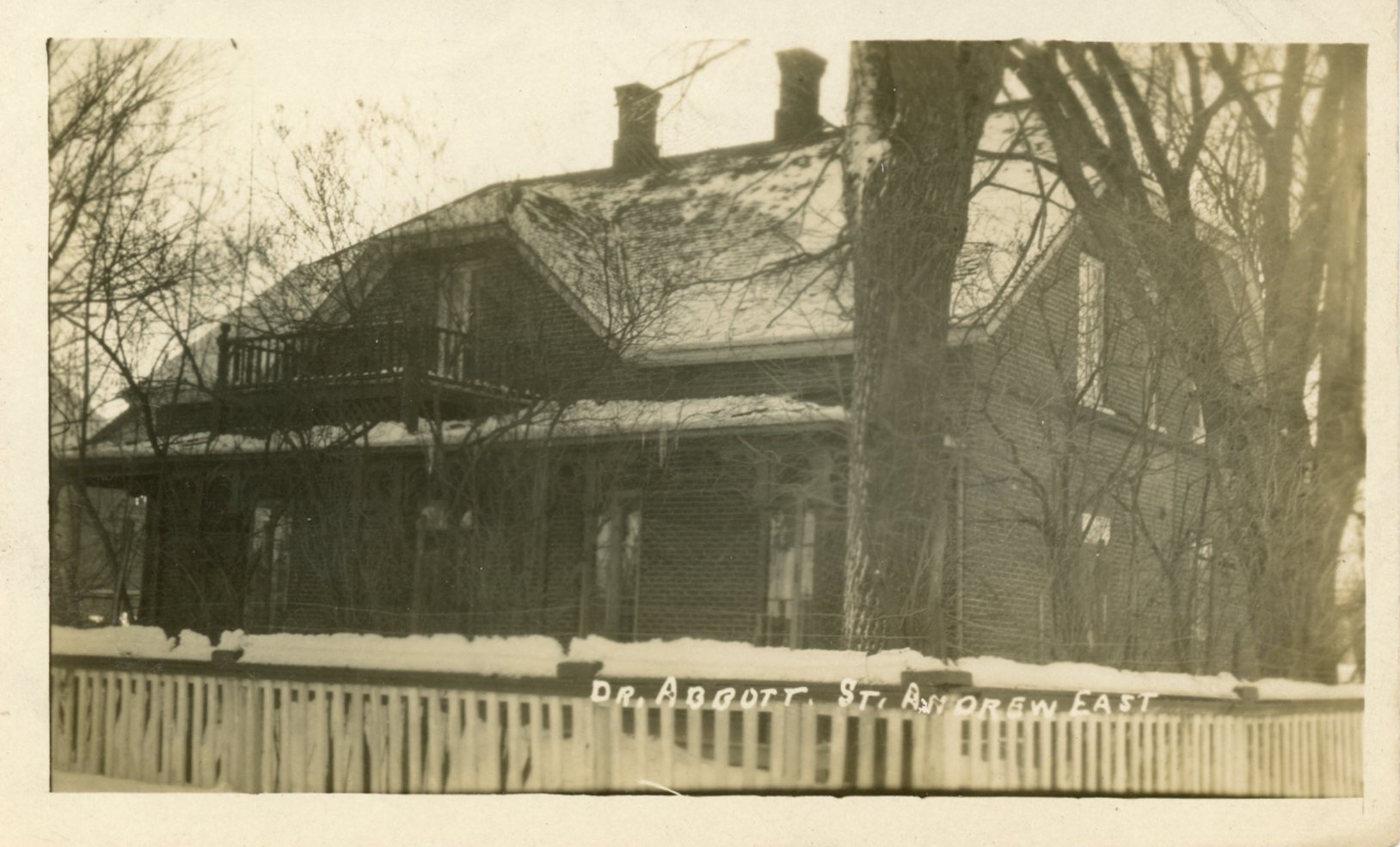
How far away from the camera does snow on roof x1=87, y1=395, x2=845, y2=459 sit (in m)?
8.15

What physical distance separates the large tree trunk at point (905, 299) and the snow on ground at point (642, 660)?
33cm

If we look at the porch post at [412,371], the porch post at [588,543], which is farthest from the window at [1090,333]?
the porch post at [412,371]

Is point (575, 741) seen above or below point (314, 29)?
below

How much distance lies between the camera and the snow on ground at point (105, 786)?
7.65 metres

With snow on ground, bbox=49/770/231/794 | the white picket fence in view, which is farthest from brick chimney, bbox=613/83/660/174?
snow on ground, bbox=49/770/231/794

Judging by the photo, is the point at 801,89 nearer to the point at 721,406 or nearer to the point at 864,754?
the point at 721,406

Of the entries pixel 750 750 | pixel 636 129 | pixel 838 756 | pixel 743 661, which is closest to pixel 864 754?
pixel 838 756

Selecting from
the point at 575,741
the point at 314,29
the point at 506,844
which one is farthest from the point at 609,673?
the point at 314,29

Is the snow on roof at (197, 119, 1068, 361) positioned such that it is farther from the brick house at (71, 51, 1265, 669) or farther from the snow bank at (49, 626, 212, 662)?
the snow bank at (49, 626, 212, 662)

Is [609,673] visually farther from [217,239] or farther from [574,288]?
[217,239]

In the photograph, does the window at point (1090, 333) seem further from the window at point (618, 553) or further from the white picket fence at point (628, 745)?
the window at point (618, 553)

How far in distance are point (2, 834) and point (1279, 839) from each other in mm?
7110

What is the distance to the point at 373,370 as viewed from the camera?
325 inches

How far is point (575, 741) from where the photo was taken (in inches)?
291
